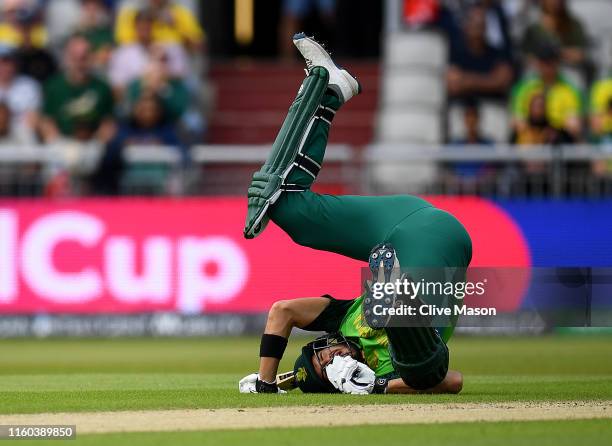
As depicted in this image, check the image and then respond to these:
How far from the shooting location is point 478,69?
2225cm

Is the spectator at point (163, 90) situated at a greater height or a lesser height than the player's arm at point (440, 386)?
greater

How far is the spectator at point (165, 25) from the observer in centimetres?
2336

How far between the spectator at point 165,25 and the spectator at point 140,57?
12 cm

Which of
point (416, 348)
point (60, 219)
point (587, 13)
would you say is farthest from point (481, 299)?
point (587, 13)

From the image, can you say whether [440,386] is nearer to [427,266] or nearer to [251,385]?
[427,266]

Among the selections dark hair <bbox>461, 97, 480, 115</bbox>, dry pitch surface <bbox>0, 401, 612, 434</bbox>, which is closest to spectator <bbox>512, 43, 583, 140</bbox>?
dark hair <bbox>461, 97, 480, 115</bbox>

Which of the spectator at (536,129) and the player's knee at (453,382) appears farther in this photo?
the spectator at (536,129)

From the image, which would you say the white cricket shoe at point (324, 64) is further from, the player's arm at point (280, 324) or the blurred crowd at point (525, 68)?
the blurred crowd at point (525, 68)

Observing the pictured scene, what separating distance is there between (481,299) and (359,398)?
1.07 meters

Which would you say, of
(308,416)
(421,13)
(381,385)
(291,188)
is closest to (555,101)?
(421,13)

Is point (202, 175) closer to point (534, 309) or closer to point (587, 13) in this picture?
point (587, 13)

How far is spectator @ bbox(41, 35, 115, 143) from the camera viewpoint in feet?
71.1

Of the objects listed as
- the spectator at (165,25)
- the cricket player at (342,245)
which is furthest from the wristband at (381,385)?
the spectator at (165,25)

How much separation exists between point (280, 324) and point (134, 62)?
13183 mm
